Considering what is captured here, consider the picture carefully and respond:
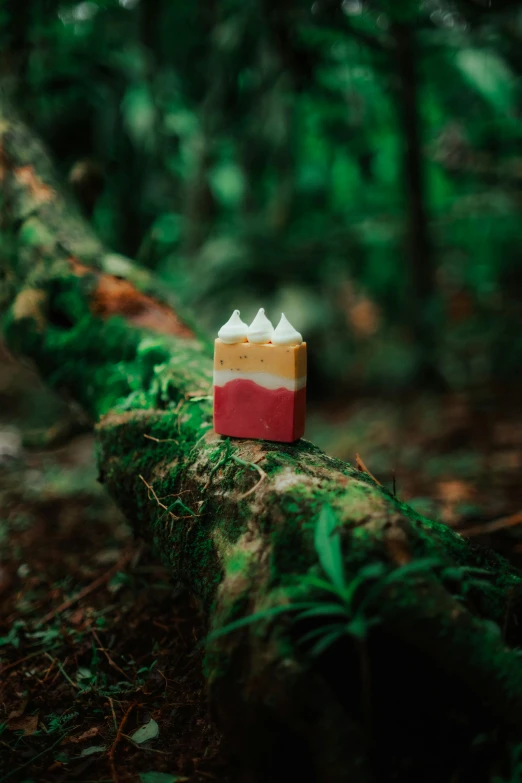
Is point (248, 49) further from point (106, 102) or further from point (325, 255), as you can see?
point (325, 255)

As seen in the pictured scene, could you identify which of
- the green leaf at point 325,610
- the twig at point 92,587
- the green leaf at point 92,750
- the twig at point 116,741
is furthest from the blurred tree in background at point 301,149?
the green leaf at point 325,610

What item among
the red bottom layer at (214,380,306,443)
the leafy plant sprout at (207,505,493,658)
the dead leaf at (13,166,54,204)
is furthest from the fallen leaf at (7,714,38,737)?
the dead leaf at (13,166,54,204)

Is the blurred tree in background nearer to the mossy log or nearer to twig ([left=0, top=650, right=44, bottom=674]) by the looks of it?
the mossy log

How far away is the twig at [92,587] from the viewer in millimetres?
2553

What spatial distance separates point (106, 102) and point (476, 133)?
3974 mm

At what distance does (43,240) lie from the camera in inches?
127

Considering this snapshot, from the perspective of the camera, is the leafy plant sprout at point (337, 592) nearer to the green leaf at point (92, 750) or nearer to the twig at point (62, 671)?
the green leaf at point (92, 750)

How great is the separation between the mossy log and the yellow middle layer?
0.84 ft

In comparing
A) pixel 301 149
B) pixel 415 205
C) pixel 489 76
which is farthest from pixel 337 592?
pixel 301 149

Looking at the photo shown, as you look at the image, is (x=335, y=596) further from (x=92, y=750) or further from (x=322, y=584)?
(x=92, y=750)

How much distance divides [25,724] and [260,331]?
1.51 m

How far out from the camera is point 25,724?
6.01 feet

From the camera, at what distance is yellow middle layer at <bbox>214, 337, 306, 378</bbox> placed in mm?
1779

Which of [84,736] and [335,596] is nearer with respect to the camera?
[335,596]
